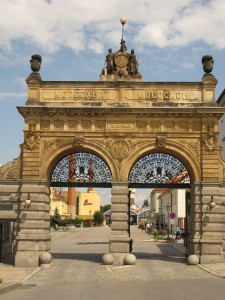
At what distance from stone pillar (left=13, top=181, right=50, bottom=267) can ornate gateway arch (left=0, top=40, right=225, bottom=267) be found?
1.9 inches

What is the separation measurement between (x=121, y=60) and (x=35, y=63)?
4595 mm

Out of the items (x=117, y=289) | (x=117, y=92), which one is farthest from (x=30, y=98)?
(x=117, y=289)

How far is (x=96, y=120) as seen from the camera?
22.7 m

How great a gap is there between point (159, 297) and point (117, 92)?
1211 cm

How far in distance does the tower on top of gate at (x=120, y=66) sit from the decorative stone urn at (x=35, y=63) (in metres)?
3.34

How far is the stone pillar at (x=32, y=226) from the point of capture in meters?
21.2

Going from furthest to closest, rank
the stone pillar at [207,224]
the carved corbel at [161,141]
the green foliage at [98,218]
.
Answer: the green foliage at [98,218] → the carved corbel at [161,141] → the stone pillar at [207,224]

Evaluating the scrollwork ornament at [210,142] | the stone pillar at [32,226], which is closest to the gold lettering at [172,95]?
the scrollwork ornament at [210,142]

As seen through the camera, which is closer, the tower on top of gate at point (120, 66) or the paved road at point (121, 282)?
the paved road at point (121, 282)

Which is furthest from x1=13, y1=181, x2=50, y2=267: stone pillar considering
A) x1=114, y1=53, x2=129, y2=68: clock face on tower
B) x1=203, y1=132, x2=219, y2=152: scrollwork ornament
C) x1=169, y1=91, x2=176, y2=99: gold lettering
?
x1=203, y1=132, x2=219, y2=152: scrollwork ornament

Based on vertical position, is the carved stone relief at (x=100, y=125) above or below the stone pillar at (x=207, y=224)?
above

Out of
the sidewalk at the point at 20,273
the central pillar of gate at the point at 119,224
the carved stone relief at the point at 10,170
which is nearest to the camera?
the sidewalk at the point at 20,273

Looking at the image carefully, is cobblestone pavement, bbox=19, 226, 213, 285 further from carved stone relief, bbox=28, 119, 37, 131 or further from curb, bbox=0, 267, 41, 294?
carved stone relief, bbox=28, 119, 37, 131

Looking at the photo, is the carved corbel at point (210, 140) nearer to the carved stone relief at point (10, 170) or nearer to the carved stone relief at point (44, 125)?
the carved stone relief at point (44, 125)
